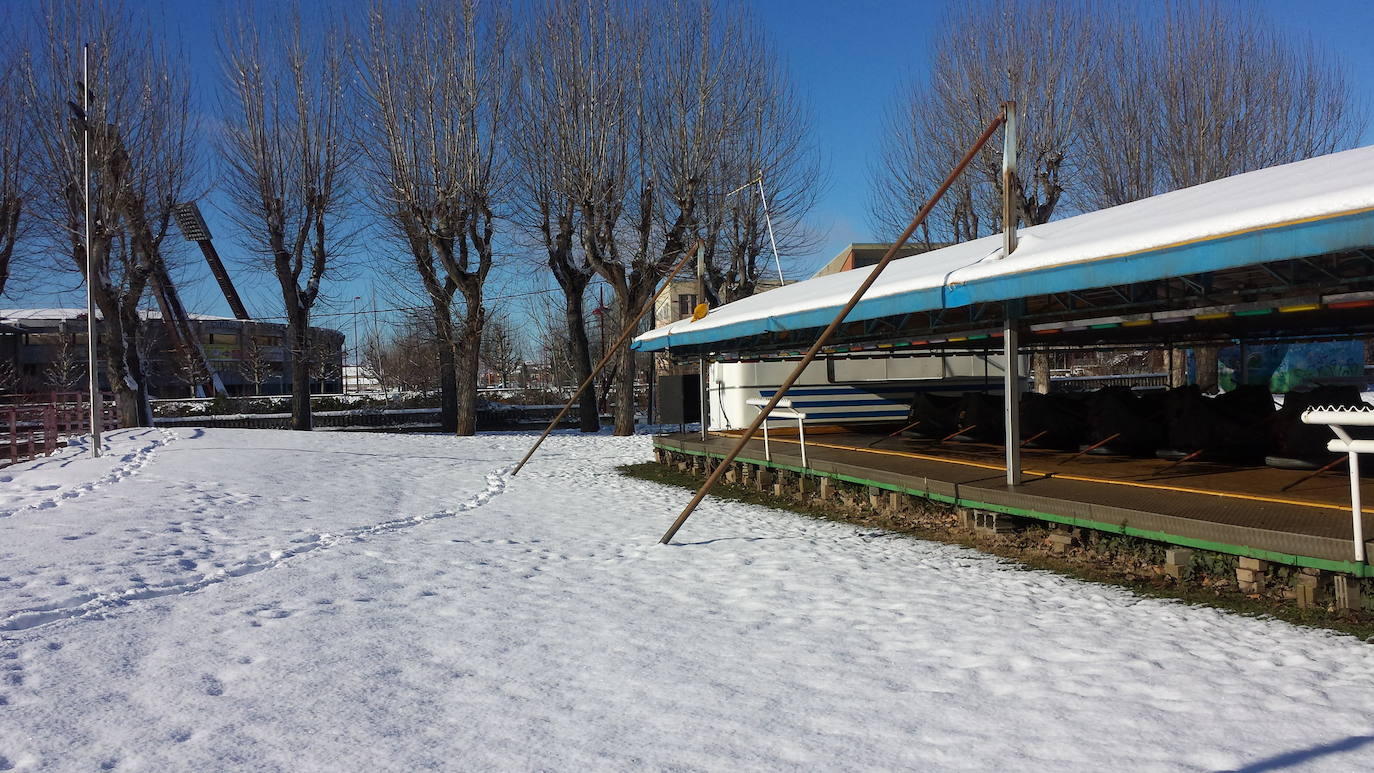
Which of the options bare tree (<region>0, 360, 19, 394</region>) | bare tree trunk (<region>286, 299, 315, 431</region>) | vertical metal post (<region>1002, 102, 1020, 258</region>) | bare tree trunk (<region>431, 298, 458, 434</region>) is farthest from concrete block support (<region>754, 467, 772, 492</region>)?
bare tree (<region>0, 360, 19, 394</region>)

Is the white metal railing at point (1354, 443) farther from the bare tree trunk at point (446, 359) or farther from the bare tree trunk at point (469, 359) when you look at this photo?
the bare tree trunk at point (446, 359)

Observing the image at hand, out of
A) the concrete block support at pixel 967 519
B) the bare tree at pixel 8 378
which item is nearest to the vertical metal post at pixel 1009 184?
the concrete block support at pixel 967 519

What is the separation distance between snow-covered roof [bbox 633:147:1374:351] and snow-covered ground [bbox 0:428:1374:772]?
2153 millimetres

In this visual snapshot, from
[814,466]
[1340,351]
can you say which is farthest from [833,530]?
[1340,351]

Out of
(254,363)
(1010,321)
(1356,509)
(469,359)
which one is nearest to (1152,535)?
(1356,509)

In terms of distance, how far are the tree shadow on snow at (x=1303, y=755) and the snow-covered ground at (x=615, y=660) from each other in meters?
0.01

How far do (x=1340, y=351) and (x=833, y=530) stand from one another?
17837mm

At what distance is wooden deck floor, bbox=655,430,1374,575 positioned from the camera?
17.9ft

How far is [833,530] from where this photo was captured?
924cm

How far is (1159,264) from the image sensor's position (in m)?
5.81

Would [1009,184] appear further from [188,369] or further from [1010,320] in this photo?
[188,369]

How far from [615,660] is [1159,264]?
4.21m

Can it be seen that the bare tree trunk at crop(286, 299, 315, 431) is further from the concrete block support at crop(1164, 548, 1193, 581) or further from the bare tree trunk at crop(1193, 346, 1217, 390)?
the bare tree trunk at crop(1193, 346, 1217, 390)

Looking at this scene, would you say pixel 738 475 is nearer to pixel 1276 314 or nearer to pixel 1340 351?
pixel 1276 314
